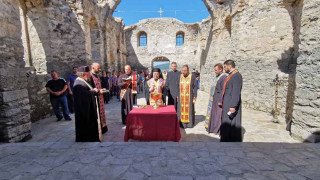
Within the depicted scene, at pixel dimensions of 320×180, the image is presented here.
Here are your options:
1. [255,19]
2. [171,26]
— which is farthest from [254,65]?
[171,26]

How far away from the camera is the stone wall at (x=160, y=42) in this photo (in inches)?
749

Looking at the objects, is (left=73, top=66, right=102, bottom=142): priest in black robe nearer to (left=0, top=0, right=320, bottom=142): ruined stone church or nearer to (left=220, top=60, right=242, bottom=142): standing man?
(left=0, top=0, right=320, bottom=142): ruined stone church

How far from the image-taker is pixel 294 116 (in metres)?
3.54

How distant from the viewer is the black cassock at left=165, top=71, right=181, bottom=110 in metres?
4.94

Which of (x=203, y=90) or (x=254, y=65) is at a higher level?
(x=254, y=65)

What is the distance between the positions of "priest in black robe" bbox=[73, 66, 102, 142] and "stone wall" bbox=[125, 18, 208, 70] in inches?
639

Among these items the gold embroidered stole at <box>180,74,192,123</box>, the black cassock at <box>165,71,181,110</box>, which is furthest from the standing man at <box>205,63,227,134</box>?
the black cassock at <box>165,71,181,110</box>

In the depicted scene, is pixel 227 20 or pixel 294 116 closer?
pixel 294 116

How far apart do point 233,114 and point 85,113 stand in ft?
10.5

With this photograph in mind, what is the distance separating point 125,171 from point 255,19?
24.1ft

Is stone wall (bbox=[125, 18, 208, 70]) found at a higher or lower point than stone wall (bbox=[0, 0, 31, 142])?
higher

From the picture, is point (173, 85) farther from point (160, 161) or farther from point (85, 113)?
point (160, 161)

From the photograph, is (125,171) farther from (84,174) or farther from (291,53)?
(291,53)

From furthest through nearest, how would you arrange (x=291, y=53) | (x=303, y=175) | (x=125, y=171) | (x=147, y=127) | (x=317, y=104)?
(x=291, y=53)
(x=147, y=127)
(x=317, y=104)
(x=125, y=171)
(x=303, y=175)
